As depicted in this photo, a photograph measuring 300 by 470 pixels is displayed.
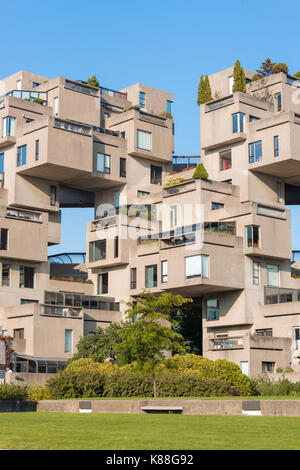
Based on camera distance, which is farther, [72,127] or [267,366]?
[72,127]

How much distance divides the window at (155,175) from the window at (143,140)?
7.18 feet

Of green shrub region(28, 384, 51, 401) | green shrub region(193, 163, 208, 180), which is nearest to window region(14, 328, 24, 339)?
green shrub region(28, 384, 51, 401)

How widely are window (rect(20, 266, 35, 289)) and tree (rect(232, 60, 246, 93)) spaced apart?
2381 cm

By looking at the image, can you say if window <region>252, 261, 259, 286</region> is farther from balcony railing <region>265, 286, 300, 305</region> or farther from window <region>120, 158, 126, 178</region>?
window <region>120, 158, 126, 178</region>

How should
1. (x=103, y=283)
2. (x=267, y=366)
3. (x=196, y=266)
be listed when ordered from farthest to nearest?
(x=103, y=283) → (x=196, y=266) → (x=267, y=366)

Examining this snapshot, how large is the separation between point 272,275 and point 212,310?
557cm

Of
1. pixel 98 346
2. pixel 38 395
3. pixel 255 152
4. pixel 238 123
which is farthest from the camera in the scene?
pixel 238 123

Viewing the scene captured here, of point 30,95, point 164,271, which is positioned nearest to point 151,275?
point 164,271

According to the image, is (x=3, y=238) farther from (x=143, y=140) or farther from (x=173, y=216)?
(x=143, y=140)

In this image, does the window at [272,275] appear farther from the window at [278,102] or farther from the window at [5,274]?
the window at [5,274]

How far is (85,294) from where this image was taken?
6494 cm

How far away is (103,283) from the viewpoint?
6556cm

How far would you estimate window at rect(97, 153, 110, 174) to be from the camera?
219 ft
